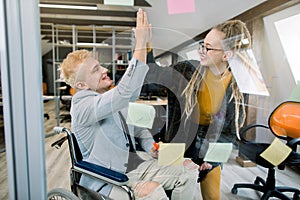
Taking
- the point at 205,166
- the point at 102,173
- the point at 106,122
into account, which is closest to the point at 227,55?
the point at 205,166

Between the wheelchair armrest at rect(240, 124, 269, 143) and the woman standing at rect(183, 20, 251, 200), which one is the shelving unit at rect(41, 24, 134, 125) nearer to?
the woman standing at rect(183, 20, 251, 200)

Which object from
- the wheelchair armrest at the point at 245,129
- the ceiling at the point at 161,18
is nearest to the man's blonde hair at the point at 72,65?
the ceiling at the point at 161,18

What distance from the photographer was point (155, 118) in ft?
4.01

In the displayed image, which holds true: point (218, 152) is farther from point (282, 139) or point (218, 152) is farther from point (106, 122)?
A: point (106, 122)

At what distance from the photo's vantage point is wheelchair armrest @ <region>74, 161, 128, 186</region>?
3.21 ft

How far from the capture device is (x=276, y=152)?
1621 mm

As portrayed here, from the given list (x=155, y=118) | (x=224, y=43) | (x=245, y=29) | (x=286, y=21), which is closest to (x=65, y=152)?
(x=155, y=118)

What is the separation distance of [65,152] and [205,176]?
2.74ft

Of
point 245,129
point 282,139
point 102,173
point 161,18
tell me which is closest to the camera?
point 102,173

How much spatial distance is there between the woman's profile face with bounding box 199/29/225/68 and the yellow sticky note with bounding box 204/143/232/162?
1.61ft

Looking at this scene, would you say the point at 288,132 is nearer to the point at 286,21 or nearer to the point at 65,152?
the point at 286,21

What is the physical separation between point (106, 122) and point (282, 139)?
→ 126cm

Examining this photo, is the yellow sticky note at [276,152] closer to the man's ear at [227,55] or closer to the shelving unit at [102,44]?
the man's ear at [227,55]

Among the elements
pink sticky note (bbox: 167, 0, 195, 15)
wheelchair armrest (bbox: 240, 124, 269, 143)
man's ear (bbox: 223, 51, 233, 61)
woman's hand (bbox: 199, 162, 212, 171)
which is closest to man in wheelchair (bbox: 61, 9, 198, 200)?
pink sticky note (bbox: 167, 0, 195, 15)
